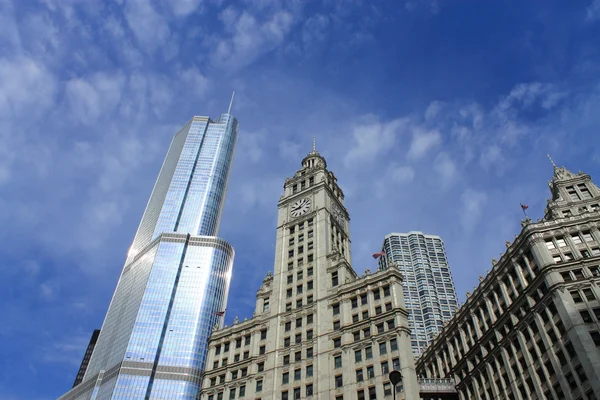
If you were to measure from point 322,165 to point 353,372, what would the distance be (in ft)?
208

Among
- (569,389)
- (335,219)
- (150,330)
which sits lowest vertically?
(569,389)

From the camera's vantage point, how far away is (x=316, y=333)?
86.1 meters

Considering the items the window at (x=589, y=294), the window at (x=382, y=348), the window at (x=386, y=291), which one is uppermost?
the window at (x=386, y=291)

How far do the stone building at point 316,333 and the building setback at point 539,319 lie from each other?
17.3 meters

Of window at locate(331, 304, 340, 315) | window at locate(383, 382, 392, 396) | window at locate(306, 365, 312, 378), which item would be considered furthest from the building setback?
window at locate(306, 365, 312, 378)

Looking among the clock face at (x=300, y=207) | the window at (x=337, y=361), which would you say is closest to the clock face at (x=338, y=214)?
the clock face at (x=300, y=207)

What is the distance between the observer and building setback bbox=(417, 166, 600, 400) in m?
68.9

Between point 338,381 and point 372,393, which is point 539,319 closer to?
point 372,393

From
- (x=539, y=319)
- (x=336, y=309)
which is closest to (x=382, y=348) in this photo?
(x=336, y=309)

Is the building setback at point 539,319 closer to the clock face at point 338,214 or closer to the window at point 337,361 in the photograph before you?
the window at point 337,361

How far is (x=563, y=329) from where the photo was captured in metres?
71.4

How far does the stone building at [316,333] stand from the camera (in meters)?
76.5

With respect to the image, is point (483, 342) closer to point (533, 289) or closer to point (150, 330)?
point (533, 289)

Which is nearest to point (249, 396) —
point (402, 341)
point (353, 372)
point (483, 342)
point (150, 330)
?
point (353, 372)
